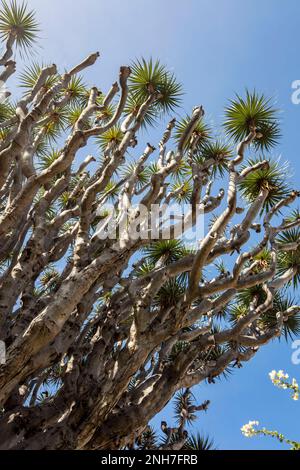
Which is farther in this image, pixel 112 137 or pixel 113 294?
pixel 112 137

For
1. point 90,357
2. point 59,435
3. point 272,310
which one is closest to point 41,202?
point 90,357

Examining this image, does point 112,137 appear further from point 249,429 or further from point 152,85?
point 249,429

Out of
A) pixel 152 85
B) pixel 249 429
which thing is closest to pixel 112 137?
pixel 152 85

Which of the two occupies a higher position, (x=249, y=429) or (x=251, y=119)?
(x=251, y=119)

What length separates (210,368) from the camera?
587 cm

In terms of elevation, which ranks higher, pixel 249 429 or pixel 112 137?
pixel 112 137

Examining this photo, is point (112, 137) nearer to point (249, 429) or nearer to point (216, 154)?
point (216, 154)

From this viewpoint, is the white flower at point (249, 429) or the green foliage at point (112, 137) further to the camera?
the green foliage at point (112, 137)

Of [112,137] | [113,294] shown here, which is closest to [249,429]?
[113,294]

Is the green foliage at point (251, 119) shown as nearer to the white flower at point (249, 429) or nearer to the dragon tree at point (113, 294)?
the dragon tree at point (113, 294)

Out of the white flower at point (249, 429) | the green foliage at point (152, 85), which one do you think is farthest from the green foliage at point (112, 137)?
the white flower at point (249, 429)

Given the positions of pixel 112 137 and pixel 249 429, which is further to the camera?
pixel 112 137

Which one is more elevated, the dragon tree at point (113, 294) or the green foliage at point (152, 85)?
the green foliage at point (152, 85)
